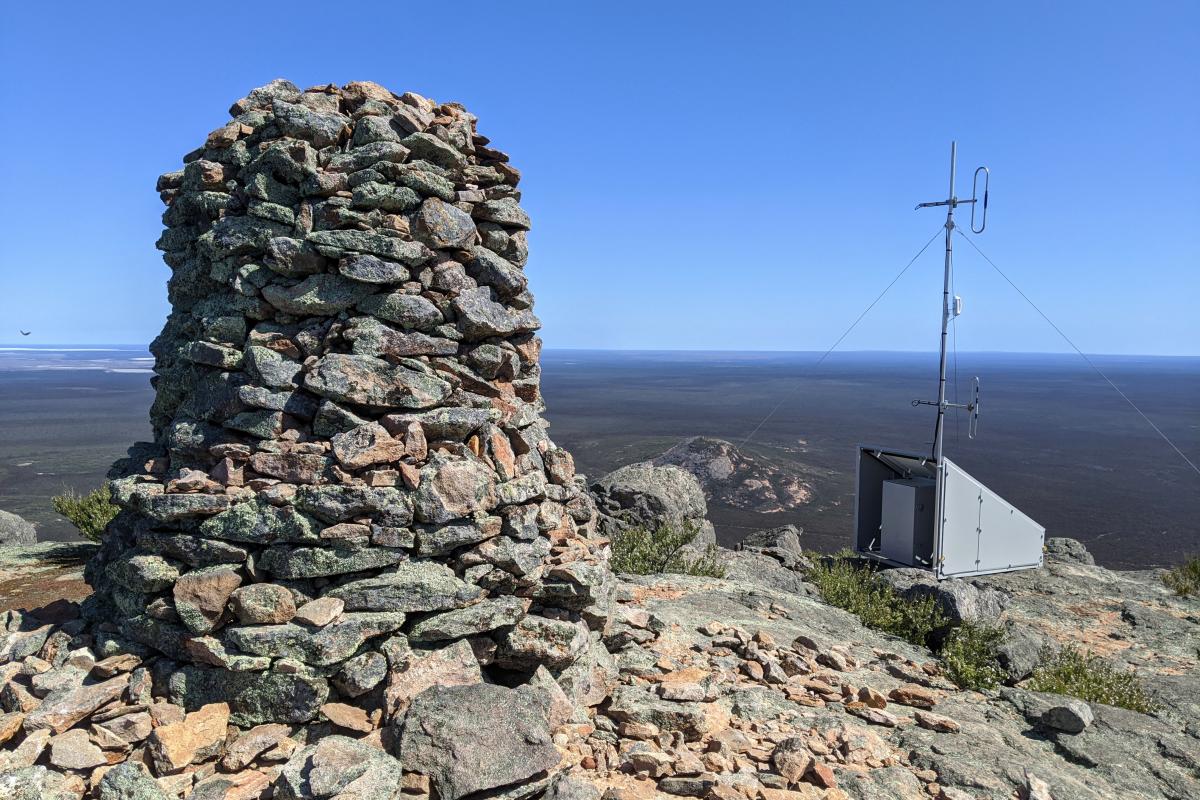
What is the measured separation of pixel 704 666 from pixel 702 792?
8.07 ft

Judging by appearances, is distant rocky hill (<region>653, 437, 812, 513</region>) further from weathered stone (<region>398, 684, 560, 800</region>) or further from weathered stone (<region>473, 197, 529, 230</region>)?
weathered stone (<region>398, 684, 560, 800</region>)

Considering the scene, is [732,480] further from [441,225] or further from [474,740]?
[474,740]

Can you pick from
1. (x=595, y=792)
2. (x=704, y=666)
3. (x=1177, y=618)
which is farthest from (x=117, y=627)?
(x=1177, y=618)

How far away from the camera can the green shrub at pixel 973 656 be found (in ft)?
28.6

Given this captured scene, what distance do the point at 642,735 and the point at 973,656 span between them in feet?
17.2

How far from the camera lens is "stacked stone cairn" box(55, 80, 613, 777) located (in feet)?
19.5

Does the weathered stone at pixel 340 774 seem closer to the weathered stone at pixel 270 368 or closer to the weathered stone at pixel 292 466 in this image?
the weathered stone at pixel 292 466

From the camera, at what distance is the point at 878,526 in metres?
15.9

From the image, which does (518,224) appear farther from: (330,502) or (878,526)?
(878,526)

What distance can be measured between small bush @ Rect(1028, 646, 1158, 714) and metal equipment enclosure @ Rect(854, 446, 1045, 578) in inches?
148

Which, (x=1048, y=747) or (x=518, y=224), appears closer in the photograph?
(x=1048, y=747)

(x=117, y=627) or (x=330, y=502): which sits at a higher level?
(x=330, y=502)

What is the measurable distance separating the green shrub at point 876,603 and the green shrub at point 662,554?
2025 mm

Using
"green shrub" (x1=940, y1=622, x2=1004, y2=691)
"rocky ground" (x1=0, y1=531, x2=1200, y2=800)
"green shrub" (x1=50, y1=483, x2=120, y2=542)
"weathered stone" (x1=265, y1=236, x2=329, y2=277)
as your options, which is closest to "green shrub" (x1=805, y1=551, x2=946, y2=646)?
"green shrub" (x1=940, y1=622, x2=1004, y2=691)
